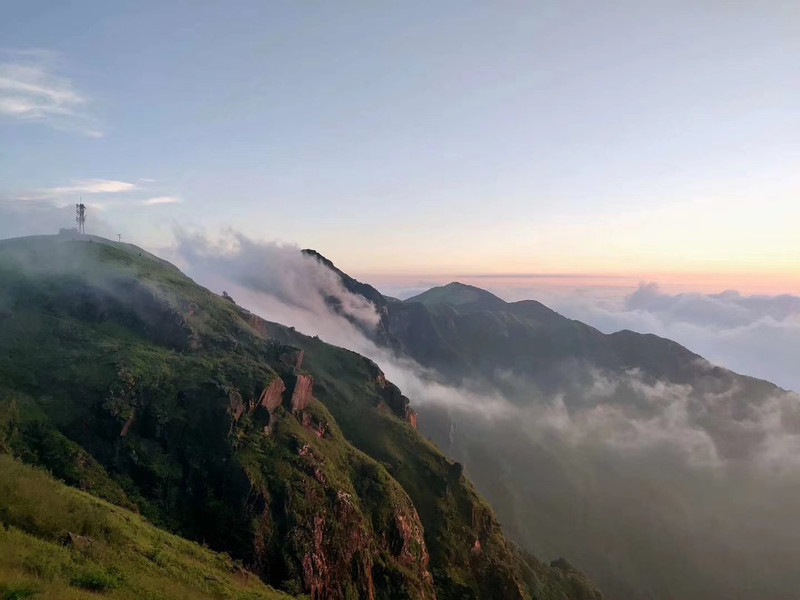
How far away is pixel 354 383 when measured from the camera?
193500mm

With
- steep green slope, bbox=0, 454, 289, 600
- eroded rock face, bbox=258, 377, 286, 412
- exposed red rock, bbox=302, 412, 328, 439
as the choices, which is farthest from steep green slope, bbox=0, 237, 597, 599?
steep green slope, bbox=0, 454, 289, 600

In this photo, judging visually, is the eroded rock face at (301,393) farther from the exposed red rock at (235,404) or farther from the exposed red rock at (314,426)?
the exposed red rock at (235,404)

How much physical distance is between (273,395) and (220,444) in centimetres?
2331

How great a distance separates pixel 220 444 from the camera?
103875mm

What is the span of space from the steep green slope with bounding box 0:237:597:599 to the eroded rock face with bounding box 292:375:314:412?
654 millimetres

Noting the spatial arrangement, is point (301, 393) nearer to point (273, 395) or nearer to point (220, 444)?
point (273, 395)

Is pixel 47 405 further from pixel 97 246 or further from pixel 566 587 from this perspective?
pixel 566 587

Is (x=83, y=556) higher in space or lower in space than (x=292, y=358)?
higher

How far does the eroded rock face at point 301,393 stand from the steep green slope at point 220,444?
2.14 feet

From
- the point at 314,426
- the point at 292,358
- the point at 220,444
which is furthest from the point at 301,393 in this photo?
the point at 220,444

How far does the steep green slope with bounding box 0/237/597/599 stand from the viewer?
91.3 metres

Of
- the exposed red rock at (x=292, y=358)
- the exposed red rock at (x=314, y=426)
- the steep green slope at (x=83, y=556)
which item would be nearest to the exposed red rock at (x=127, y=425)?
the steep green slope at (x=83, y=556)

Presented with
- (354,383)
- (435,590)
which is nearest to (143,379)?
(435,590)

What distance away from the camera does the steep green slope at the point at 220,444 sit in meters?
91.3
